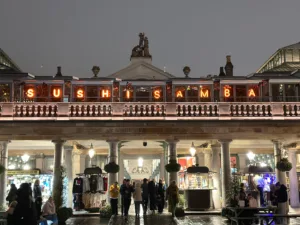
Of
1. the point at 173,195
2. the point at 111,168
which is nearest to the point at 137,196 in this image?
the point at 173,195

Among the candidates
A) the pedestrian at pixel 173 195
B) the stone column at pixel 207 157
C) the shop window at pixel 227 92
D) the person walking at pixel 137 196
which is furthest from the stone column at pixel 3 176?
the shop window at pixel 227 92

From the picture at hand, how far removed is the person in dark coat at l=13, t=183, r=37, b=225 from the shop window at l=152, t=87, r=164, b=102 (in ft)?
63.7

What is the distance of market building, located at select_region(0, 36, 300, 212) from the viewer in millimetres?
22406

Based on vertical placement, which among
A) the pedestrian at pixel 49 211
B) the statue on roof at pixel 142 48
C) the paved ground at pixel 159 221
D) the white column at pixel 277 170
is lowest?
the paved ground at pixel 159 221

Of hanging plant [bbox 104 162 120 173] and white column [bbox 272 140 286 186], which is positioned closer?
hanging plant [bbox 104 162 120 173]

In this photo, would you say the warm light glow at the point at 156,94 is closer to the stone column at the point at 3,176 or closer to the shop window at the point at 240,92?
the shop window at the point at 240,92

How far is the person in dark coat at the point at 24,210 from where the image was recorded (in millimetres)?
9945

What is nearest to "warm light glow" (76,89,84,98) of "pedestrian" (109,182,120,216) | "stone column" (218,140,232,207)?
"pedestrian" (109,182,120,216)

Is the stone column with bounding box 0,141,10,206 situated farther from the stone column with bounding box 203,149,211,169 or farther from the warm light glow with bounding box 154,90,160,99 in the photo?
the stone column with bounding box 203,149,211,169

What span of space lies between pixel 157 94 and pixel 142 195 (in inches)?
377

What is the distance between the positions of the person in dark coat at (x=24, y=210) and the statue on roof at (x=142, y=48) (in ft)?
78.2

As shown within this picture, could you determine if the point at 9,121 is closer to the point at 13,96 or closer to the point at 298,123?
the point at 13,96

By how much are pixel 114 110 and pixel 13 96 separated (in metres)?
8.89

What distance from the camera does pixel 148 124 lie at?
73.9 ft
